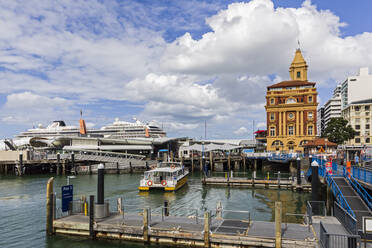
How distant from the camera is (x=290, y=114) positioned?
256 ft

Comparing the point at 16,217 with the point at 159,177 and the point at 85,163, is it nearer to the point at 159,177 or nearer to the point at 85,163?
the point at 159,177

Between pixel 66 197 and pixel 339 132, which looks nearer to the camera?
pixel 66 197

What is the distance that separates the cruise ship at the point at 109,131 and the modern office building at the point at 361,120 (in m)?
78.2

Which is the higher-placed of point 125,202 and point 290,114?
point 290,114

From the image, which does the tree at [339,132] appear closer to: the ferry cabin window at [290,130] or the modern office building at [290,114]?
the modern office building at [290,114]

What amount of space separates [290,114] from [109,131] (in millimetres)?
87568

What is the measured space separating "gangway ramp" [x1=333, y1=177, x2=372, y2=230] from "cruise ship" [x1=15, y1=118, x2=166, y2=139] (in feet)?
353

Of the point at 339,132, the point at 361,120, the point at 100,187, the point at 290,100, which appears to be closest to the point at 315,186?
the point at 100,187

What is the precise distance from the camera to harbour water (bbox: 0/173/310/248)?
18.8 meters

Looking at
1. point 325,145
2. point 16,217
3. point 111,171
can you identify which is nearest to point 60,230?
point 16,217

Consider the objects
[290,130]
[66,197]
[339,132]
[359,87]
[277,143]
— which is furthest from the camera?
[359,87]

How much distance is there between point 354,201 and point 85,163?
2215 inches

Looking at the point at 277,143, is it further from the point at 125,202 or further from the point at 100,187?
the point at 100,187

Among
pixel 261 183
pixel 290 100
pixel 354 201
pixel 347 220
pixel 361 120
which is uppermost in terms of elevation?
pixel 290 100
